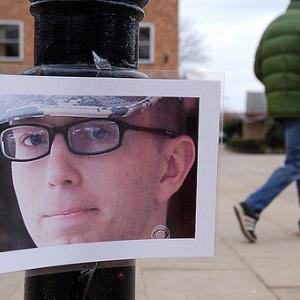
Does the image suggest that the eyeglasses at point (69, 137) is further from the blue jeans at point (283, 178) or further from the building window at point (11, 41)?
the building window at point (11, 41)

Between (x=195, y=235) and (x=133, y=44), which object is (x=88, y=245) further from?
(x=133, y=44)

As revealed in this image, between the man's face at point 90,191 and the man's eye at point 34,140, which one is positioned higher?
the man's eye at point 34,140

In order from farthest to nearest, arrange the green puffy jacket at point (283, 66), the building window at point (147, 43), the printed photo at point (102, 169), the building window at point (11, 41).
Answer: the building window at point (147, 43), the building window at point (11, 41), the green puffy jacket at point (283, 66), the printed photo at point (102, 169)

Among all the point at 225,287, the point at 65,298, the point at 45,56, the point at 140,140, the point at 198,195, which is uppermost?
the point at 45,56

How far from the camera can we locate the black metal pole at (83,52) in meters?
1.97

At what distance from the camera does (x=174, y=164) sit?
2.05m

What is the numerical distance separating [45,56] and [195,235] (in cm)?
81

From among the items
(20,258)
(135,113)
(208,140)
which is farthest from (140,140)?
(20,258)

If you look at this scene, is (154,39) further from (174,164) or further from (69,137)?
(69,137)

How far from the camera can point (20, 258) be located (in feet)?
6.12

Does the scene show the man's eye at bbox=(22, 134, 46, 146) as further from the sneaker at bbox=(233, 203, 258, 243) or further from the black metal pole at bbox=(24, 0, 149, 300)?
the sneaker at bbox=(233, 203, 258, 243)

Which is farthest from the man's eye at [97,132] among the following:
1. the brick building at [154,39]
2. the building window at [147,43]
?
the building window at [147,43]

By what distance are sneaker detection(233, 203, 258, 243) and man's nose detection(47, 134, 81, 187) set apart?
11.1 feet

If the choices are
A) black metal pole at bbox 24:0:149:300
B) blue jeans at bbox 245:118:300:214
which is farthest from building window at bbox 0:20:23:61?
black metal pole at bbox 24:0:149:300
